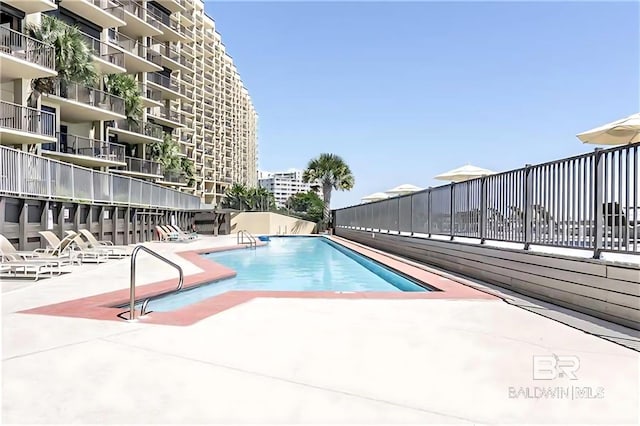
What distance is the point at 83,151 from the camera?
2528 cm

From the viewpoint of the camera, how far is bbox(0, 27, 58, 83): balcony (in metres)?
17.4

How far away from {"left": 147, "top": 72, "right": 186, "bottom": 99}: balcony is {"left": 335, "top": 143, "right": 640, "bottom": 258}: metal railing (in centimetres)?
3487

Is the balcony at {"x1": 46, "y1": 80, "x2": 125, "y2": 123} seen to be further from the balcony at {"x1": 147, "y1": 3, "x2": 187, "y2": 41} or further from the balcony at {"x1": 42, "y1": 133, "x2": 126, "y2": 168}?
the balcony at {"x1": 147, "y1": 3, "x2": 187, "y2": 41}

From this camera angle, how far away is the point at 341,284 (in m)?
10.7

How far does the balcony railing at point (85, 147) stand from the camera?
958 inches

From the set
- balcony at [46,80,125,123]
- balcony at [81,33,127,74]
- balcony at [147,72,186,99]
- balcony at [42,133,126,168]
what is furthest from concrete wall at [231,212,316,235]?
balcony at [81,33,127,74]

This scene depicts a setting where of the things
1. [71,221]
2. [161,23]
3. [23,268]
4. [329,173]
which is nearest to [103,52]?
[161,23]

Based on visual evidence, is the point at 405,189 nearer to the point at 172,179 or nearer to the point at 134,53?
the point at 172,179

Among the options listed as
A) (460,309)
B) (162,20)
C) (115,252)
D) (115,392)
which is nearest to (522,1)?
(460,309)

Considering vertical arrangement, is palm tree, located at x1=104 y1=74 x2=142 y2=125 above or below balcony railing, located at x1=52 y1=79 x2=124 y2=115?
above

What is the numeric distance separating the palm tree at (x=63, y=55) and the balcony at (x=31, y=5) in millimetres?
796

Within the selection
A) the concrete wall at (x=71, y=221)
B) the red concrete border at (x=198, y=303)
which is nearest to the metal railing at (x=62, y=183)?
the concrete wall at (x=71, y=221)
